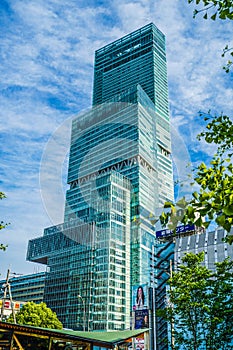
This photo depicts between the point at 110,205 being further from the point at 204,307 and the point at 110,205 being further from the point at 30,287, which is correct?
the point at 204,307

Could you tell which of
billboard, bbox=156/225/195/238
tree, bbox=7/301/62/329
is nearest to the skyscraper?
billboard, bbox=156/225/195/238

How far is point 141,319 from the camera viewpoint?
47.1m

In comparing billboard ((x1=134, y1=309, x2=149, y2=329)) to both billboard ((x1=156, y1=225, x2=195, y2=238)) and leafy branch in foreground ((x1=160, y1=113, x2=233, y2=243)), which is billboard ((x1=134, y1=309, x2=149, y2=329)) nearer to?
billboard ((x1=156, y1=225, x2=195, y2=238))

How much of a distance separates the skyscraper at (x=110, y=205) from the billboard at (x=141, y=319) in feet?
36.8

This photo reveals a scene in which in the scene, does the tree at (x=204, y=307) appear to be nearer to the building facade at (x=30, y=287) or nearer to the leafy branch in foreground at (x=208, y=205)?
the leafy branch in foreground at (x=208, y=205)

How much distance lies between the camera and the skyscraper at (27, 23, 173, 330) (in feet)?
225

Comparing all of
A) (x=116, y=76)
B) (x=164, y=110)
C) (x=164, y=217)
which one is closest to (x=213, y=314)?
(x=164, y=217)

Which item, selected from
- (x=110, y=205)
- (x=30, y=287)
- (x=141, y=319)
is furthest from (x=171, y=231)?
(x=30, y=287)

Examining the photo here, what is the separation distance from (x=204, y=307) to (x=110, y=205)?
5799 centimetres

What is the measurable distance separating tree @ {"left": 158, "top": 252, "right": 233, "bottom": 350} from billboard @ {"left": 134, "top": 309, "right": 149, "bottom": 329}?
30.9 meters

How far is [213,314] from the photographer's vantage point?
52.7 ft

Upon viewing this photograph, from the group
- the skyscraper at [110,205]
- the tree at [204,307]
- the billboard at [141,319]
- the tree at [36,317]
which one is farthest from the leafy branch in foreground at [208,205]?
the skyscraper at [110,205]

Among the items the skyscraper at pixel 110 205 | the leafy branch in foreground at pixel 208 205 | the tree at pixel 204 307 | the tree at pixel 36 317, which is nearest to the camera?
the leafy branch in foreground at pixel 208 205

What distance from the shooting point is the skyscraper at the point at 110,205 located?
6856cm
